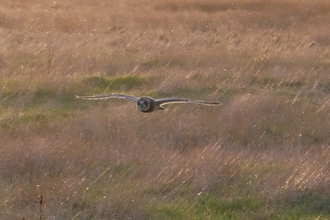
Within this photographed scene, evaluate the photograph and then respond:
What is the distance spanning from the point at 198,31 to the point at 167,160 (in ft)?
30.9

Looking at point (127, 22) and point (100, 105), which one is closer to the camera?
point (100, 105)

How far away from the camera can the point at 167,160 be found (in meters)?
6.01

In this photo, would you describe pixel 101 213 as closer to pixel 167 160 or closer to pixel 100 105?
pixel 167 160

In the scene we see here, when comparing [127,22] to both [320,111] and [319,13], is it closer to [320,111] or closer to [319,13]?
[319,13]

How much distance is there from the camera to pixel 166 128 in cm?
707

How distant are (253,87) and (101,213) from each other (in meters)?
4.35

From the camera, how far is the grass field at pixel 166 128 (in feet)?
17.4

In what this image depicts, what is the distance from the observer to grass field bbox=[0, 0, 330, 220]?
5.29 m

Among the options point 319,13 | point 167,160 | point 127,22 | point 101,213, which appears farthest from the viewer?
point 319,13

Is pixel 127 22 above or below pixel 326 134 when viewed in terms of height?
below

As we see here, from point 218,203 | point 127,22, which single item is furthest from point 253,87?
point 127,22

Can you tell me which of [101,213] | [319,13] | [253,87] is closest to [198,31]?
[319,13]

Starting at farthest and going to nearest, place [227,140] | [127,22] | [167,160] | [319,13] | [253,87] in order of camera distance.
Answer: [319,13], [127,22], [253,87], [227,140], [167,160]

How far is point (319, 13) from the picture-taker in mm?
18359
